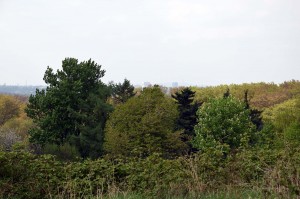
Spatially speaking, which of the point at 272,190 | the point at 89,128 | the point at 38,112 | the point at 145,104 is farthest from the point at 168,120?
the point at 272,190

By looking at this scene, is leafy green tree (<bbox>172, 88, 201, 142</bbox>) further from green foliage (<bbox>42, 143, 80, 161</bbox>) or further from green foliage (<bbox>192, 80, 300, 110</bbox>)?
green foliage (<bbox>192, 80, 300, 110</bbox>)

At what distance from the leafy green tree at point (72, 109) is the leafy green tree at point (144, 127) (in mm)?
2378

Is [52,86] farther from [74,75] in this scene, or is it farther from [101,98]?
[101,98]

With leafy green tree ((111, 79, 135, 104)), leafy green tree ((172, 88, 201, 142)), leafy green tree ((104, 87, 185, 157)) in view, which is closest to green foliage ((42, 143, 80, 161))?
leafy green tree ((104, 87, 185, 157))

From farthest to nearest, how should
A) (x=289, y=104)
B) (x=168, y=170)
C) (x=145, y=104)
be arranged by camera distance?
1. (x=289, y=104)
2. (x=145, y=104)
3. (x=168, y=170)

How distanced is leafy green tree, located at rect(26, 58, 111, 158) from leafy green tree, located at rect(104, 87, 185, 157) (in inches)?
93.6

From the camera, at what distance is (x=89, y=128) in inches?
1656

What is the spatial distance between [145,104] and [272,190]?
118 feet

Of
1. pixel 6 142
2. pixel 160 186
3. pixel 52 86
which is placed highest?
pixel 52 86

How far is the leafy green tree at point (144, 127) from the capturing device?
126ft

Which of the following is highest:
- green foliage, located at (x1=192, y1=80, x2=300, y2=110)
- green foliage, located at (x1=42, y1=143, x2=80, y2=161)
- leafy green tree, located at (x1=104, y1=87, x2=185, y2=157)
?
green foliage, located at (x1=192, y1=80, x2=300, y2=110)

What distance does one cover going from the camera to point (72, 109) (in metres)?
41.5

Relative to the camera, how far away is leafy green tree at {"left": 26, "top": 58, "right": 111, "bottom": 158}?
41656 mm

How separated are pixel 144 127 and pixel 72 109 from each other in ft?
27.4
